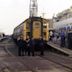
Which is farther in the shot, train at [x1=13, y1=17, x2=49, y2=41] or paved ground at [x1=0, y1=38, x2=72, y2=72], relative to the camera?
train at [x1=13, y1=17, x2=49, y2=41]

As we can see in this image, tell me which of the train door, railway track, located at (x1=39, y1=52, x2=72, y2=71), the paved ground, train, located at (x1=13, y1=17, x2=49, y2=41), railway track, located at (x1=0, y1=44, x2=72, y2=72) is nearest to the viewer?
the paved ground

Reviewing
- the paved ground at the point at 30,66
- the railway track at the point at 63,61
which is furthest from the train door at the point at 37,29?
the paved ground at the point at 30,66

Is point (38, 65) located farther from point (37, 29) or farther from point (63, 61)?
point (37, 29)

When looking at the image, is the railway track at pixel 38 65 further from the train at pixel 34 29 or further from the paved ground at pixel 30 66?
the train at pixel 34 29

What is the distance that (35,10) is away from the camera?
85.8 metres

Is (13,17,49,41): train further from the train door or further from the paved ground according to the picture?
the paved ground

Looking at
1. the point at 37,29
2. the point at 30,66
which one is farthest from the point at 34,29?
the point at 30,66

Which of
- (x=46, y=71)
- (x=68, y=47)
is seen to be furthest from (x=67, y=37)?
(x=46, y=71)

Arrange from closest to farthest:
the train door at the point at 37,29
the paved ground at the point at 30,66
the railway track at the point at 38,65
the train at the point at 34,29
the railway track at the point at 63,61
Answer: the paved ground at the point at 30,66 < the railway track at the point at 38,65 < the railway track at the point at 63,61 < the train door at the point at 37,29 < the train at the point at 34,29

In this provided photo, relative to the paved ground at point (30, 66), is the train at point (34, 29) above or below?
above

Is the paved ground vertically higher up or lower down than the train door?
lower down

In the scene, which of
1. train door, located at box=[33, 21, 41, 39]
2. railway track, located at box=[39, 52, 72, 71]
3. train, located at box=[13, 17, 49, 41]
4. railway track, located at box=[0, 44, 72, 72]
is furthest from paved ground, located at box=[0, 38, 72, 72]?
train, located at box=[13, 17, 49, 41]

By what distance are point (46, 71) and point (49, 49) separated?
78.0ft

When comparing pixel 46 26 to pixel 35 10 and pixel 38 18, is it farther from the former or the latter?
pixel 35 10
